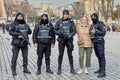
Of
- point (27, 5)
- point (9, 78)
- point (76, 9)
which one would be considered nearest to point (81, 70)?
point (9, 78)

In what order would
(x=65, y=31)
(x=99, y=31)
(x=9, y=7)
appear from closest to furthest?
(x=99, y=31) → (x=65, y=31) → (x=9, y=7)

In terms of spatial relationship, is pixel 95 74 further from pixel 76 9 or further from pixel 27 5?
pixel 27 5

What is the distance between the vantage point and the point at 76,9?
9081 cm

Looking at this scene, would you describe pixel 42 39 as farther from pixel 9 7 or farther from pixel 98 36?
pixel 9 7

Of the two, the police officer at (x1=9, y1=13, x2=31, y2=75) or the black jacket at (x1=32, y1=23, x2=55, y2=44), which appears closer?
the police officer at (x1=9, y1=13, x2=31, y2=75)

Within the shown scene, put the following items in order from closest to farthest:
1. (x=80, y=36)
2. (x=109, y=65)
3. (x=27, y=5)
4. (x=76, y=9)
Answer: (x=80, y=36) → (x=109, y=65) → (x=76, y=9) → (x=27, y=5)

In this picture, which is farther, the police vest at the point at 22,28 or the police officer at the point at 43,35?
the police officer at the point at 43,35

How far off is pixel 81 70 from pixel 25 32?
6.91 ft

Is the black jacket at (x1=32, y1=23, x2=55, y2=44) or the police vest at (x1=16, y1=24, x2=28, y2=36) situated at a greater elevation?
the police vest at (x1=16, y1=24, x2=28, y2=36)

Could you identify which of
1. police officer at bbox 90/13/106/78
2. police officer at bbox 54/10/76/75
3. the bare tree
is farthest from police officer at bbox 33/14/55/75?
the bare tree

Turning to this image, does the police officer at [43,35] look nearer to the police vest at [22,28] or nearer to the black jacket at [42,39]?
the black jacket at [42,39]

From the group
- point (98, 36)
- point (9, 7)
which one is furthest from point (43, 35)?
point (9, 7)

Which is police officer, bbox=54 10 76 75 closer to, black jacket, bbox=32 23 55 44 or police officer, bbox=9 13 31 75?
black jacket, bbox=32 23 55 44

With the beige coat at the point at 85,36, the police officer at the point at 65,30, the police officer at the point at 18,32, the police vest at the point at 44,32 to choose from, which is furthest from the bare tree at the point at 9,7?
the beige coat at the point at 85,36
